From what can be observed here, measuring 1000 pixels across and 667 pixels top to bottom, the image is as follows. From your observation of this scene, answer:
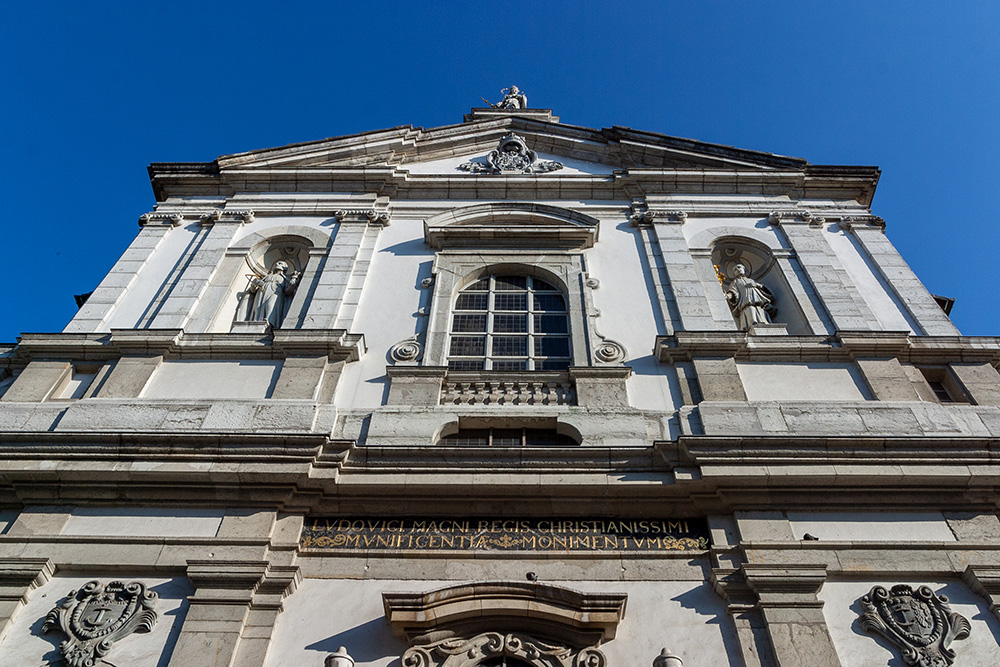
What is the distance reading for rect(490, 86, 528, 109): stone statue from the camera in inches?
843

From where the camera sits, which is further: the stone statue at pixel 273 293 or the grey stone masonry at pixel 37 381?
the stone statue at pixel 273 293

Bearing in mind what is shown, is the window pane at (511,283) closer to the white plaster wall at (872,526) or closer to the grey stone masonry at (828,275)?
the grey stone masonry at (828,275)

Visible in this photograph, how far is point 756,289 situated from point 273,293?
26.7ft

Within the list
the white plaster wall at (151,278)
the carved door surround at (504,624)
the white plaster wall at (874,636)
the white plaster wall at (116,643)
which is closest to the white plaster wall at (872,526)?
the white plaster wall at (874,636)

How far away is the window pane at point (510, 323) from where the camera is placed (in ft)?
43.4

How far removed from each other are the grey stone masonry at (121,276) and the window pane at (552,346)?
690cm

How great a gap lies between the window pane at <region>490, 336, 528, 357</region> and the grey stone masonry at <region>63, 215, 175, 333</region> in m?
6.24

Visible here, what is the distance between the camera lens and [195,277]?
1399 cm

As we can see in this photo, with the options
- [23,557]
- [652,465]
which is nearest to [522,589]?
[652,465]

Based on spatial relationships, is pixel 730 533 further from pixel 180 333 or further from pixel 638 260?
pixel 180 333

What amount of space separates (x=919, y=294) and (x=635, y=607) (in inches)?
310

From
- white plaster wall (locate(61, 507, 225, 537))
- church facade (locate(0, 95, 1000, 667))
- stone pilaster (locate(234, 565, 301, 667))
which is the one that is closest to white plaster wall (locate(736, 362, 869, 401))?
church facade (locate(0, 95, 1000, 667))

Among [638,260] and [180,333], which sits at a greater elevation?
[638,260]

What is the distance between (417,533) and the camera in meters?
9.60
